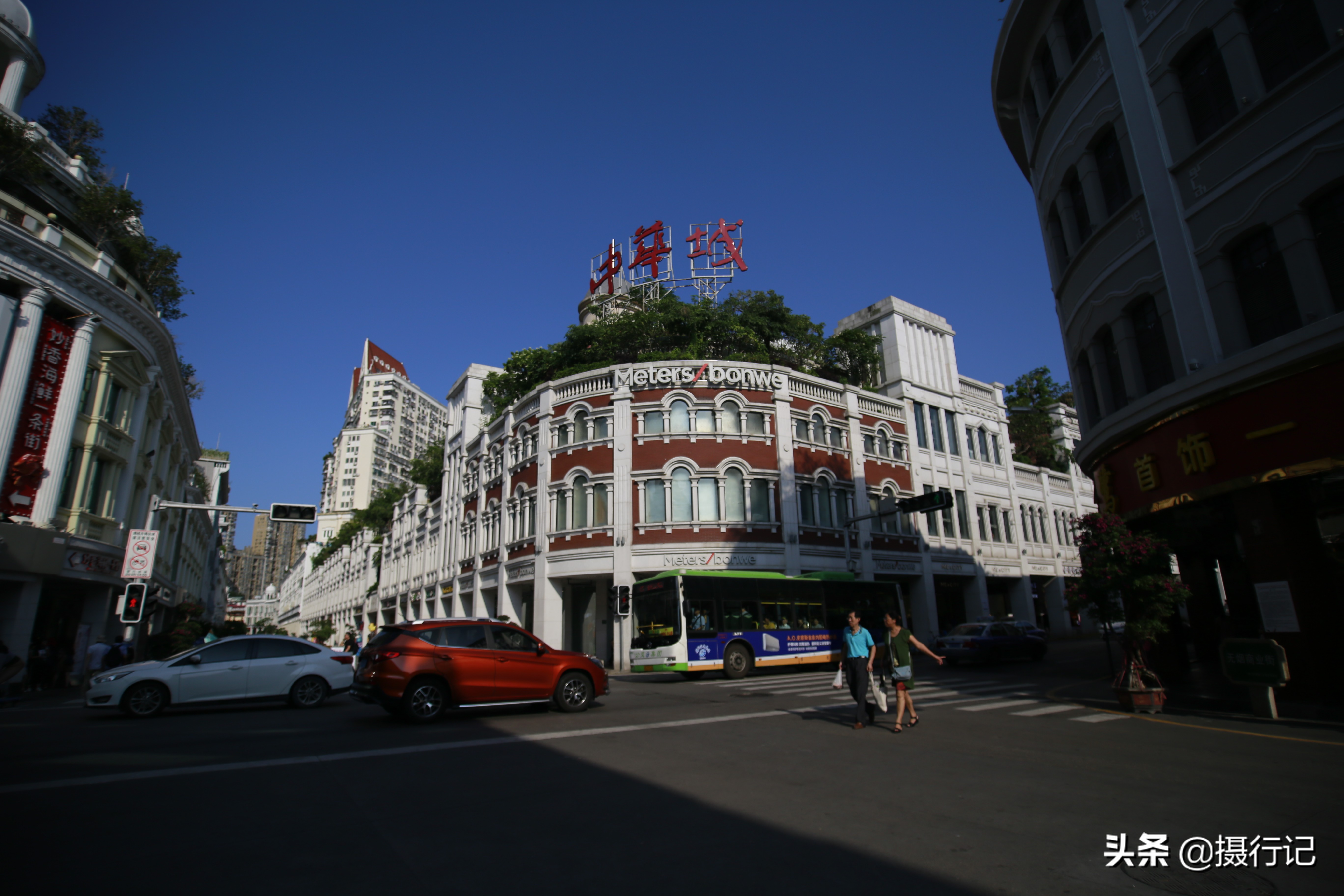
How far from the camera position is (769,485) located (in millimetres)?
32594

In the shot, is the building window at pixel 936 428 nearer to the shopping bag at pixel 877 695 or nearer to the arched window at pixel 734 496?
the arched window at pixel 734 496

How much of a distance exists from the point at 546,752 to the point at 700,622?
13475 millimetres

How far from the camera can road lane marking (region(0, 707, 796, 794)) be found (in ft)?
23.7

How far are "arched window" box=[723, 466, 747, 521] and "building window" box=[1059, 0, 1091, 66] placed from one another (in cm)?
1979

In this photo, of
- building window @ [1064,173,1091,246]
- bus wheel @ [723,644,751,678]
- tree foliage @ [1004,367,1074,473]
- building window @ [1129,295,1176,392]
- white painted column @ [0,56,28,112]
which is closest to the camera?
building window @ [1129,295,1176,392]

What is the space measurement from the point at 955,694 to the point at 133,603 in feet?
66.7

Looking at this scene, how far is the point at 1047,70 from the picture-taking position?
18609mm

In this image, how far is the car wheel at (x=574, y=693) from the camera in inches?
512

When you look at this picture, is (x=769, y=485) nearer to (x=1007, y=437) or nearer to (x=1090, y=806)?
(x=1007, y=437)

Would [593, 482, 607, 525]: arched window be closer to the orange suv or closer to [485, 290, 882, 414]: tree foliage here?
[485, 290, 882, 414]: tree foliage

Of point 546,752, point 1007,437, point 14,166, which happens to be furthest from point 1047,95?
point 14,166

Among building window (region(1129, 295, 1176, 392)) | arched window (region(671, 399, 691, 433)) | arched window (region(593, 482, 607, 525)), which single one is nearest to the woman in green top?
building window (region(1129, 295, 1176, 392))

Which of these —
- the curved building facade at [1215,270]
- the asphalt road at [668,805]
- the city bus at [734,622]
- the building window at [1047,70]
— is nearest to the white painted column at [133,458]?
the asphalt road at [668,805]

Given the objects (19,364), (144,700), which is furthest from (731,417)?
(19,364)
